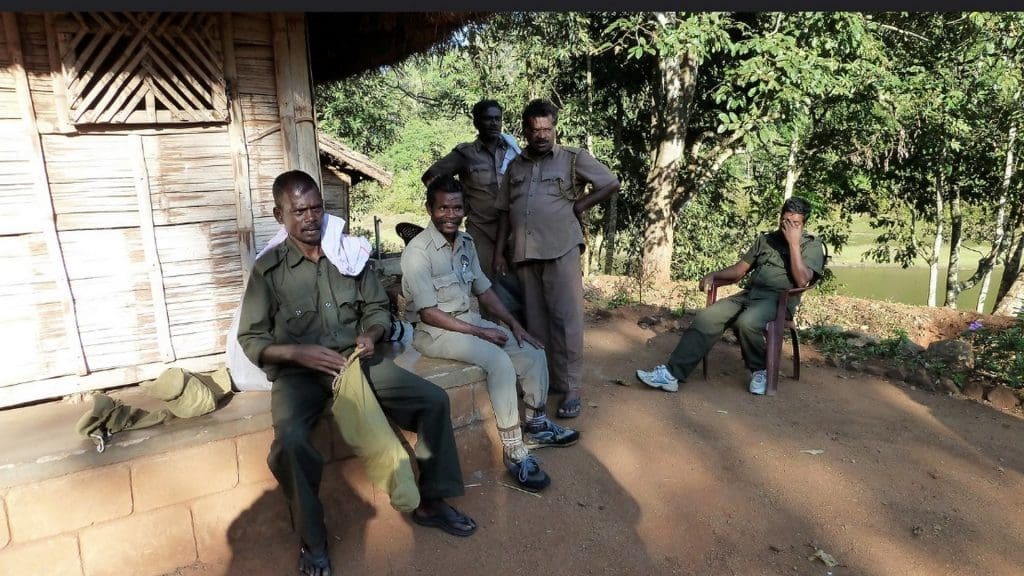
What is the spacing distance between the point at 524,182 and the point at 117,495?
256cm

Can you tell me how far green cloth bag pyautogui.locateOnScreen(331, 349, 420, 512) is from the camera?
2.54m

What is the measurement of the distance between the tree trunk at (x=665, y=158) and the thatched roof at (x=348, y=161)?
455cm

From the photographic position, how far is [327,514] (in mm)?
2846

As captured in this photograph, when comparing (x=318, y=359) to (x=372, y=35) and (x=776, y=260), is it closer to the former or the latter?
(x=372, y=35)

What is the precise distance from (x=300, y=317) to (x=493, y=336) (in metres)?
0.98

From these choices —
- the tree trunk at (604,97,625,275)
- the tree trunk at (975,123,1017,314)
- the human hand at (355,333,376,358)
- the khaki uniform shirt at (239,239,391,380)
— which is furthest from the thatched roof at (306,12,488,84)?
the tree trunk at (975,123,1017,314)

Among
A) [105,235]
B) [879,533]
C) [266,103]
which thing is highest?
[266,103]

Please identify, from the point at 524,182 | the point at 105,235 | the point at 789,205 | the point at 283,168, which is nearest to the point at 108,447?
the point at 105,235

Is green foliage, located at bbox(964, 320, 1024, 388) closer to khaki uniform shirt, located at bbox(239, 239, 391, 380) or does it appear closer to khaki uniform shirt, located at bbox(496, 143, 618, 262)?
khaki uniform shirt, located at bbox(496, 143, 618, 262)

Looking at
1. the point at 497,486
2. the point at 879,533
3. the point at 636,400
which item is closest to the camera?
the point at 879,533

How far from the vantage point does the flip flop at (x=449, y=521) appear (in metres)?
2.76

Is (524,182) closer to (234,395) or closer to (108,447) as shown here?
(234,395)

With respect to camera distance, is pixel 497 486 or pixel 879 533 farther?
pixel 497 486

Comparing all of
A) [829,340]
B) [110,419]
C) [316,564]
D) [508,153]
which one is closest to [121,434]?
[110,419]
